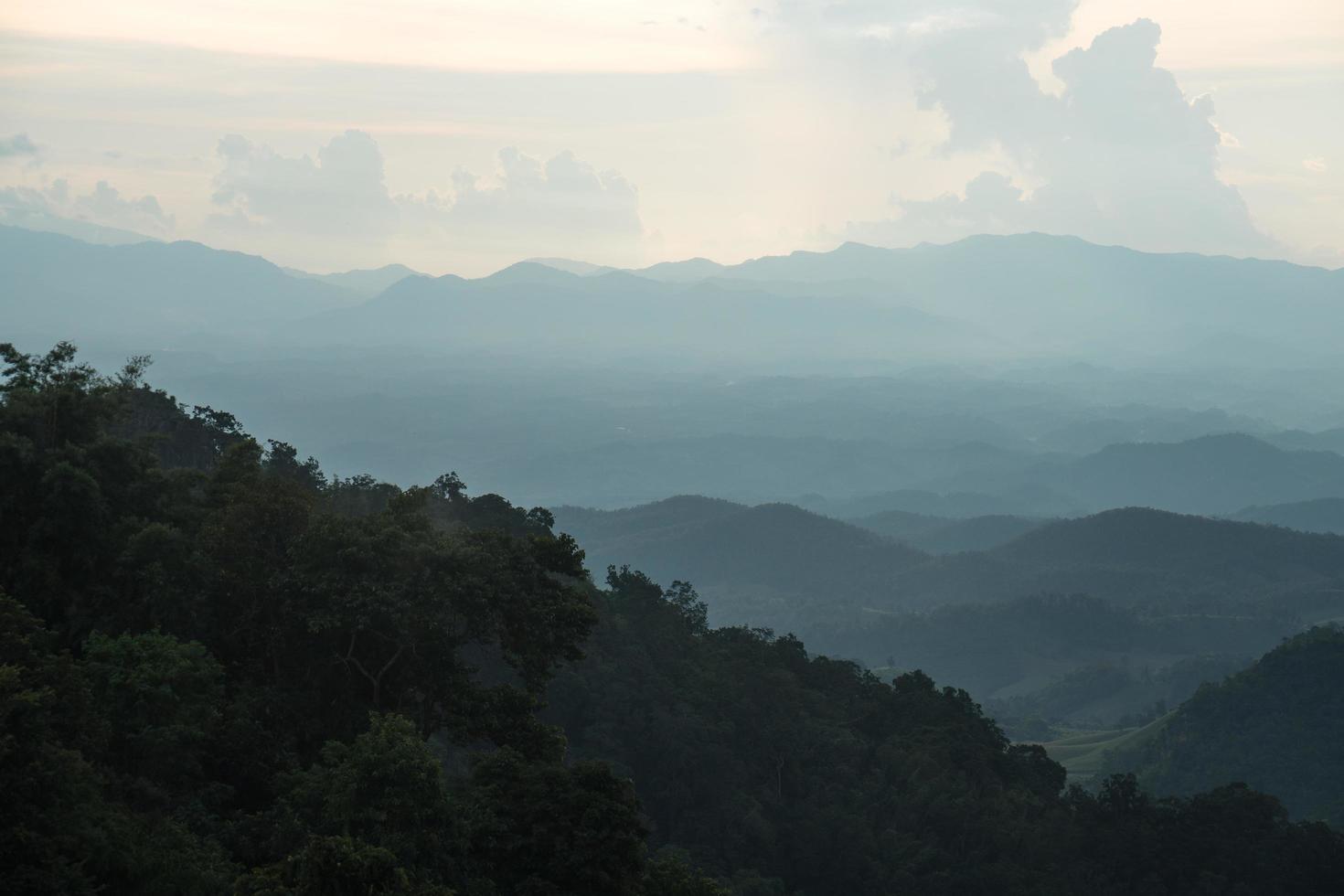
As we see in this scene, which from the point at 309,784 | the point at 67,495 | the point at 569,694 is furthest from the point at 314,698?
the point at 569,694

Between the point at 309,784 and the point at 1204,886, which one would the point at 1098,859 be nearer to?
the point at 1204,886

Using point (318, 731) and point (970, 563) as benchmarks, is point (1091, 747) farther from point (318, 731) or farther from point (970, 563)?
point (318, 731)

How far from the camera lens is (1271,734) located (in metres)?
78.7

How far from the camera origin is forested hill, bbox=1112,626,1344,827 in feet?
249

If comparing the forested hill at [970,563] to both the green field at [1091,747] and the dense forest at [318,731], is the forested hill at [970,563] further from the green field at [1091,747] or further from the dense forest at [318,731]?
the dense forest at [318,731]

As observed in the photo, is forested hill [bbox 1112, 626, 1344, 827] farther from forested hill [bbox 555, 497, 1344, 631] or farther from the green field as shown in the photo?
forested hill [bbox 555, 497, 1344, 631]

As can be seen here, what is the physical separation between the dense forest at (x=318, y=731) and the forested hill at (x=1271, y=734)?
125 ft

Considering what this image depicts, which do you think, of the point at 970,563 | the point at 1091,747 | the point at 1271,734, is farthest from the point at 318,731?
the point at 970,563

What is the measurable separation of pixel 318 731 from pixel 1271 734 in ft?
242

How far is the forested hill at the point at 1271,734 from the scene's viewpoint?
75.9 m

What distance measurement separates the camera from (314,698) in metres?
23.5

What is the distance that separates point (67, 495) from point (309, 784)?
883 cm

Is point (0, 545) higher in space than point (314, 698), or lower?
higher

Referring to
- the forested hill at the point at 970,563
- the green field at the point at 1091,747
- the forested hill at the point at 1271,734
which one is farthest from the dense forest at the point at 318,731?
the forested hill at the point at 970,563
